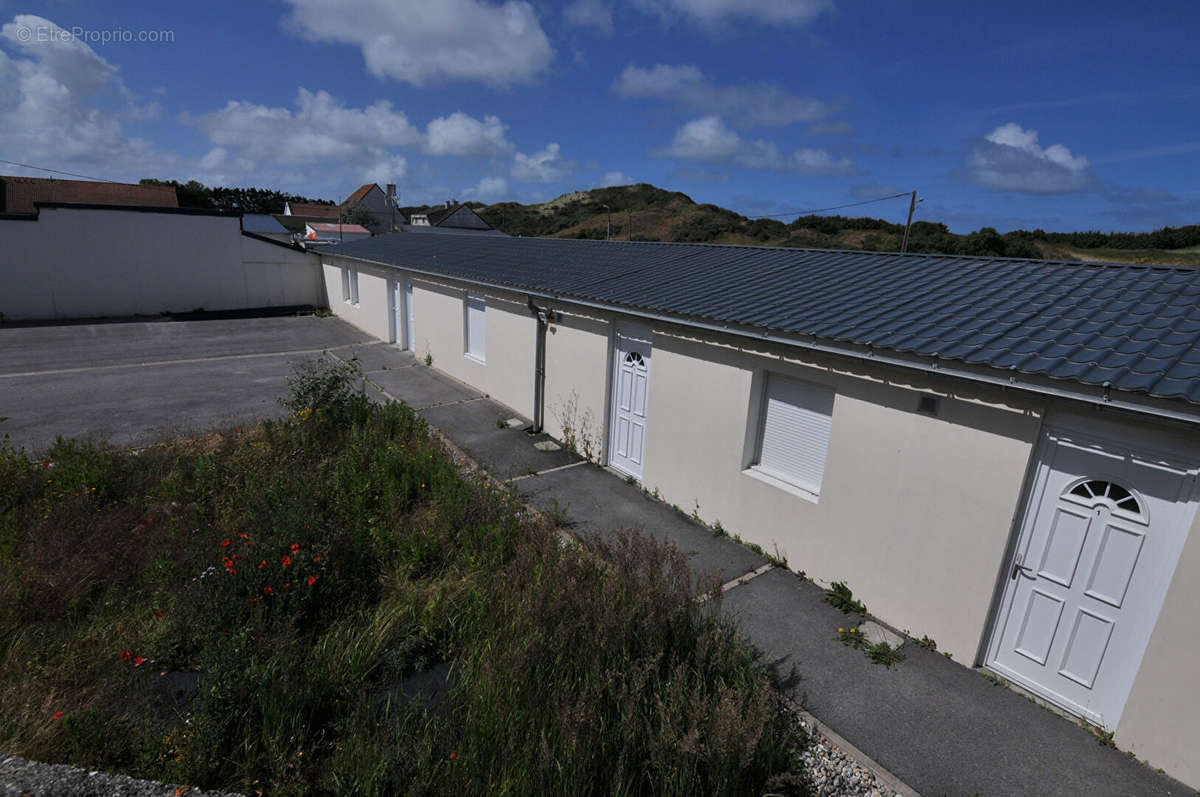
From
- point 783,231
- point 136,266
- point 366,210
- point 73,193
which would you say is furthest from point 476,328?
point 366,210

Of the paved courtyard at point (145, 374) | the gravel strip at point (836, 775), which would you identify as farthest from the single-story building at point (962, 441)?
the paved courtyard at point (145, 374)

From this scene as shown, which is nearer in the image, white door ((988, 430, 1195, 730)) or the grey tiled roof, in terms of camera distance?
white door ((988, 430, 1195, 730))

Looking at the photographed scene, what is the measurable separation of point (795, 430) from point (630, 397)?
119 inches

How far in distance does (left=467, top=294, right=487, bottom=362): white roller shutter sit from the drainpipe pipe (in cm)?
253

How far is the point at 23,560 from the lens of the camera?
18.3 feet

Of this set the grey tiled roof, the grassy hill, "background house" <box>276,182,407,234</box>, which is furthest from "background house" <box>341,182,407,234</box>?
the grey tiled roof

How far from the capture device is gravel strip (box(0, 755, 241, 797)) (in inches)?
116

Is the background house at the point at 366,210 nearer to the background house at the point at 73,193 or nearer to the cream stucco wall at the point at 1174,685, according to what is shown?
the background house at the point at 73,193

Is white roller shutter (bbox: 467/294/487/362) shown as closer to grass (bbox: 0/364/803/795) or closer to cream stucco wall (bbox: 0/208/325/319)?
grass (bbox: 0/364/803/795)

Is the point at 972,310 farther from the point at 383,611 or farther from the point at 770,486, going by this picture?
the point at 383,611

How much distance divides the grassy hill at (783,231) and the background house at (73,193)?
1460 inches

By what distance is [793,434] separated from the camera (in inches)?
268

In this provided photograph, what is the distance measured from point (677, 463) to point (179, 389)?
37.2ft

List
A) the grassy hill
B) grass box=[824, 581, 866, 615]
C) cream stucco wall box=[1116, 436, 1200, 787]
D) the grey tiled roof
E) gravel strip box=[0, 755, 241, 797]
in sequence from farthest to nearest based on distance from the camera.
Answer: the grassy hill < grass box=[824, 581, 866, 615] < the grey tiled roof < cream stucco wall box=[1116, 436, 1200, 787] < gravel strip box=[0, 755, 241, 797]
